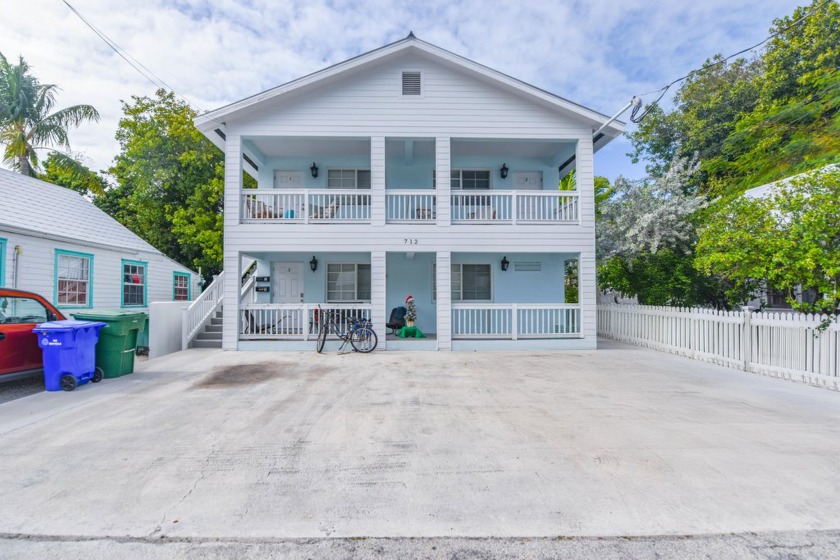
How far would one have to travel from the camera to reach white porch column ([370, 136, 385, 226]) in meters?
9.62

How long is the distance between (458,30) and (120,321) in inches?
506

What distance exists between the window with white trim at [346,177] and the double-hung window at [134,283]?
23.9 ft

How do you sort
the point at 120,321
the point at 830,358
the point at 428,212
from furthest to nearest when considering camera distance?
the point at 428,212 < the point at 120,321 < the point at 830,358

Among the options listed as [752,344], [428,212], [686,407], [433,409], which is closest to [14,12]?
[428,212]

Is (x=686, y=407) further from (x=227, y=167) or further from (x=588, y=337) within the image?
(x=227, y=167)

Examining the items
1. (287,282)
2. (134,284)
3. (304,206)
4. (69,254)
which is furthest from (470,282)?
(69,254)

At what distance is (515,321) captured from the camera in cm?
977

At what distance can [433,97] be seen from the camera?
9.80 m

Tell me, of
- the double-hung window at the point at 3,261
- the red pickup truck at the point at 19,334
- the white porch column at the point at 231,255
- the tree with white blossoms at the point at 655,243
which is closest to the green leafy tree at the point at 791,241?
the tree with white blossoms at the point at 655,243

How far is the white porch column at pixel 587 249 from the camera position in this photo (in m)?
9.69

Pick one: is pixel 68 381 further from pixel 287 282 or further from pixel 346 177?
pixel 346 177

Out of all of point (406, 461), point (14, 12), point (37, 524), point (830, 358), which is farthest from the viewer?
point (14, 12)

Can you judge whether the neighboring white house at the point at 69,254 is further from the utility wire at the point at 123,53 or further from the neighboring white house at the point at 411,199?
the neighboring white house at the point at 411,199

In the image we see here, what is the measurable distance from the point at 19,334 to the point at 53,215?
6.65m
